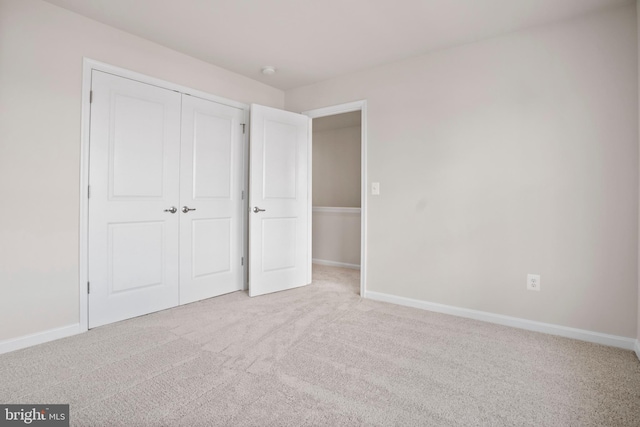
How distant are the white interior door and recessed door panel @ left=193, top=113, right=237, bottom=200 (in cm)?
27

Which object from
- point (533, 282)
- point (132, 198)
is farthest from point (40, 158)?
point (533, 282)

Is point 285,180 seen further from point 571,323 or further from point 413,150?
point 571,323

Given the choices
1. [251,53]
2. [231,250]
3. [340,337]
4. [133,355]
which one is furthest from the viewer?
[231,250]

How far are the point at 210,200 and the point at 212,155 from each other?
452 millimetres

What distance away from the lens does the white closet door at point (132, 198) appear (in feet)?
8.48

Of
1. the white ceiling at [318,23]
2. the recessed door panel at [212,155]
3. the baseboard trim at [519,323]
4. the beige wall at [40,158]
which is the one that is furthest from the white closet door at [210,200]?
the baseboard trim at [519,323]

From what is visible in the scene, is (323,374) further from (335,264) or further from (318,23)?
(335,264)

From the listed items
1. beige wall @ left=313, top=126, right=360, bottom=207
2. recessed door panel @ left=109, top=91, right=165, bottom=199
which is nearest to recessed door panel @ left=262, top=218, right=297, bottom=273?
recessed door panel @ left=109, top=91, right=165, bottom=199

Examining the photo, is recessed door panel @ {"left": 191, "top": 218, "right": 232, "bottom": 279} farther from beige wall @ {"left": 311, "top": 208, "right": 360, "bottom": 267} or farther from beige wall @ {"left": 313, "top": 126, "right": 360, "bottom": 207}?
beige wall @ {"left": 313, "top": 126, "right": 360, "bottom": 207}

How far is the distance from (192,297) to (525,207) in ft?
9.96

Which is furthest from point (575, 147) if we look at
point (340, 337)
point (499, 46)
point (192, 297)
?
point (192, 297)

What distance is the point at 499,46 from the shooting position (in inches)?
107

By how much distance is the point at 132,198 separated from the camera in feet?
9.11

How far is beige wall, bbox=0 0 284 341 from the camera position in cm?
215
